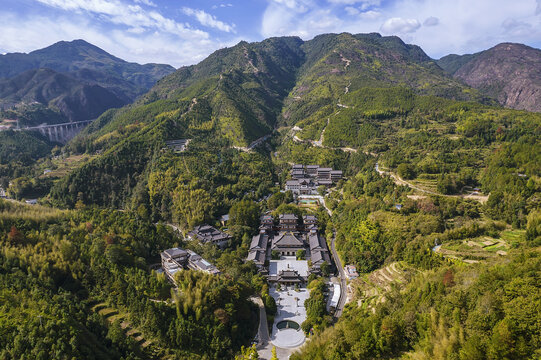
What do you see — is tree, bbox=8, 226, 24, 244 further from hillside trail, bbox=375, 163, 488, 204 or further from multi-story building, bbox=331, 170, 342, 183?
multi-story building, bbox=331, 170, 342, 183

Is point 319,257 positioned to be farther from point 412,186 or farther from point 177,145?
point 177,145

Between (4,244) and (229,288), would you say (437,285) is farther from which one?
(4,244)

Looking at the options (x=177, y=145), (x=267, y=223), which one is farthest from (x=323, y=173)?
(x=177, y=145)

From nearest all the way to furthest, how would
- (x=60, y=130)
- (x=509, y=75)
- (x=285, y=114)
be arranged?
(x=285, y=114), (x=60, y=130), (x=509, y=75)

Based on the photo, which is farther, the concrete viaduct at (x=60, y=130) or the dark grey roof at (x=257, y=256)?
the concrete viaduct at (x=60, y=130)

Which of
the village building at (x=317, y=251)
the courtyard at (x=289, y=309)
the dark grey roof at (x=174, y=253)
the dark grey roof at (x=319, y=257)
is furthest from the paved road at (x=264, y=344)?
the dark grey roof at (x=174, y=253)

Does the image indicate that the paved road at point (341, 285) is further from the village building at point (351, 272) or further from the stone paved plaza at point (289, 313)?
the stone paved plaza at point (289, 313)
